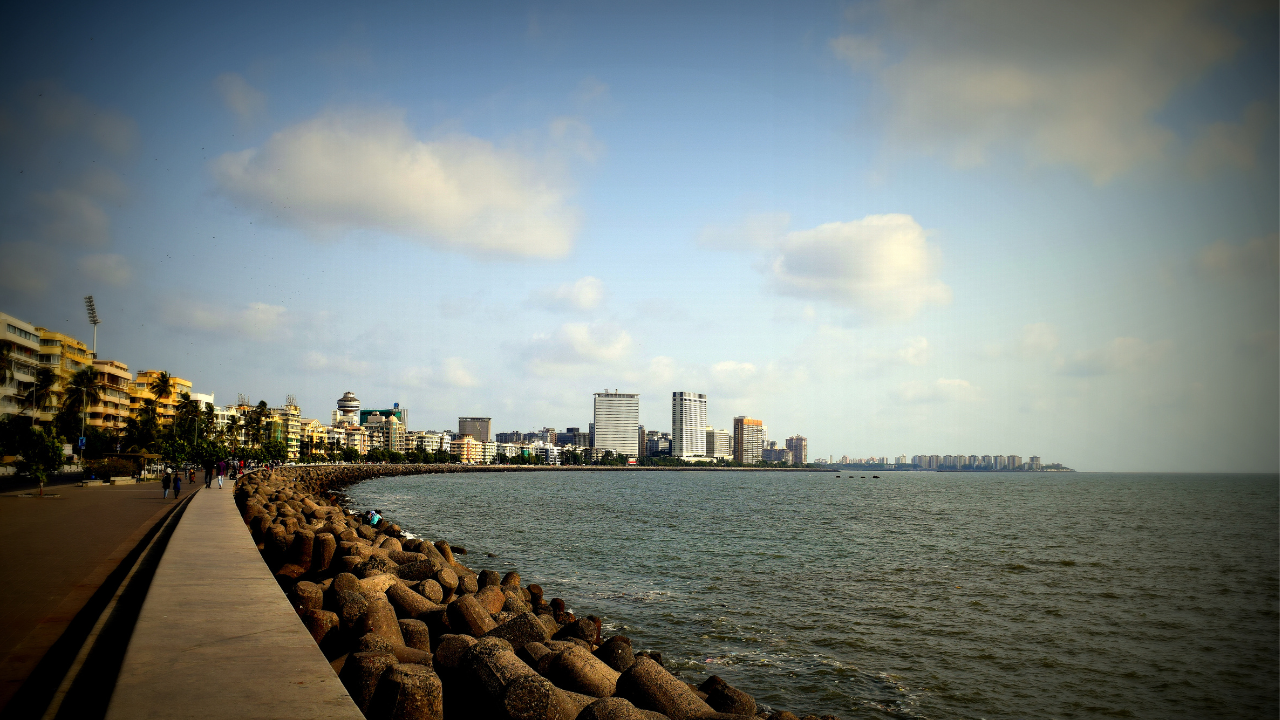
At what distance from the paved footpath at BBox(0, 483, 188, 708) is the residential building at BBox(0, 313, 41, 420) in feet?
167

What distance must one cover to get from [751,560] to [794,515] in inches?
1006

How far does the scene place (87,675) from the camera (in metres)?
6.84

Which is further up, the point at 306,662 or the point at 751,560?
the point at 306,662

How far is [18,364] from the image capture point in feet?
231

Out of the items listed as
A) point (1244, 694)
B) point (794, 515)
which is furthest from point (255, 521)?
point (794, 515)

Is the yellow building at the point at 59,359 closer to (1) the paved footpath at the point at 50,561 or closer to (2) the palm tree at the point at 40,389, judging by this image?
(2) the palm tree at the point at 40,389

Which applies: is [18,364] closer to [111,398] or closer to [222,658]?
[111,398]

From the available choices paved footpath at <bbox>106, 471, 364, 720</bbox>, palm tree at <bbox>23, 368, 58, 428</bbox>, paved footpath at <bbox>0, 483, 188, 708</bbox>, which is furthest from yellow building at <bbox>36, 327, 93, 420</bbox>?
paved footpath at <bbox>106, 471, 364, 720</bbox>

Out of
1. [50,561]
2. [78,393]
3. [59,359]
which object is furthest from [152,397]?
[50,561]

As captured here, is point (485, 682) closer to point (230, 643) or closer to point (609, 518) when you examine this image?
point (230, 643)

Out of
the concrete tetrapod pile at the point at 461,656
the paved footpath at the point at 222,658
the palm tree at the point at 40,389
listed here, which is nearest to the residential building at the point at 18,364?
the palm tree at the point at 40,389

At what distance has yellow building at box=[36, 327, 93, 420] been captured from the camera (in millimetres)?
76450

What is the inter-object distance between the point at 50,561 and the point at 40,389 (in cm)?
7309

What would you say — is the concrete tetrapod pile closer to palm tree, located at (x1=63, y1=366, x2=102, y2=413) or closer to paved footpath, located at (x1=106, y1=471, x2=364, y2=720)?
paved footpath, located at (x1=106, y1=471, x2=364, y2=720)
